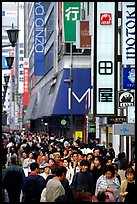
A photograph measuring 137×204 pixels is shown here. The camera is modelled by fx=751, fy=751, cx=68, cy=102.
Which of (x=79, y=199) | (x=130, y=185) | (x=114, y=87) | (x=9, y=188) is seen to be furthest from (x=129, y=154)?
(x=79, y=199)

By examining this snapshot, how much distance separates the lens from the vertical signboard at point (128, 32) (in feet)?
63.7

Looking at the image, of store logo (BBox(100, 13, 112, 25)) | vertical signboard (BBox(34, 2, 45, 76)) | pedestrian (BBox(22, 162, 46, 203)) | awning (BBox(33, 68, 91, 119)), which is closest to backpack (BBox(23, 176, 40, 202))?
pedestrian (BBox(22, 162, 46, 203))

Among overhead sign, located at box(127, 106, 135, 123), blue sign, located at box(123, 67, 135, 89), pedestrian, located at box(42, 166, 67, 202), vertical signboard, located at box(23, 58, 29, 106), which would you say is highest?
blue sign, located at box(123, 67, 135, 89)

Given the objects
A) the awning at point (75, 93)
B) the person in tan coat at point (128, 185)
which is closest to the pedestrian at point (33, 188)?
the person in tan coat at point (128, 185)

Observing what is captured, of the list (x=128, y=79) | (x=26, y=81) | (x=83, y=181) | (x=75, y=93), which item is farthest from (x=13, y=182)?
(x=26, y=81)

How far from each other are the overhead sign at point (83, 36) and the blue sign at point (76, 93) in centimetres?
989

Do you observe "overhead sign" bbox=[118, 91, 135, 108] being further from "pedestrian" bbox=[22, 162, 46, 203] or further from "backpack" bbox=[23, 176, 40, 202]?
"backpack" bbox=[23, 176, 40, 202]

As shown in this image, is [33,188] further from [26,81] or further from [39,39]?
[26,81]

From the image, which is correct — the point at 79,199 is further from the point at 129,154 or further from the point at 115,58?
the point at 129,154

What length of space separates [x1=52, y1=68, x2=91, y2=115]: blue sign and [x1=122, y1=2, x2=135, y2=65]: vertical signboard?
2522cm

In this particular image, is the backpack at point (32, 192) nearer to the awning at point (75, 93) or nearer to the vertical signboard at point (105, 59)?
the vertical signboard at point (105, 59)

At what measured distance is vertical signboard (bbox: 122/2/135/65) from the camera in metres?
19.4

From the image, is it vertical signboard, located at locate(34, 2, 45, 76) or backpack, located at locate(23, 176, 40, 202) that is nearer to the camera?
backpack, located at locate(23, 176, 40, 202)

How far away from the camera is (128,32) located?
66.7 ft
